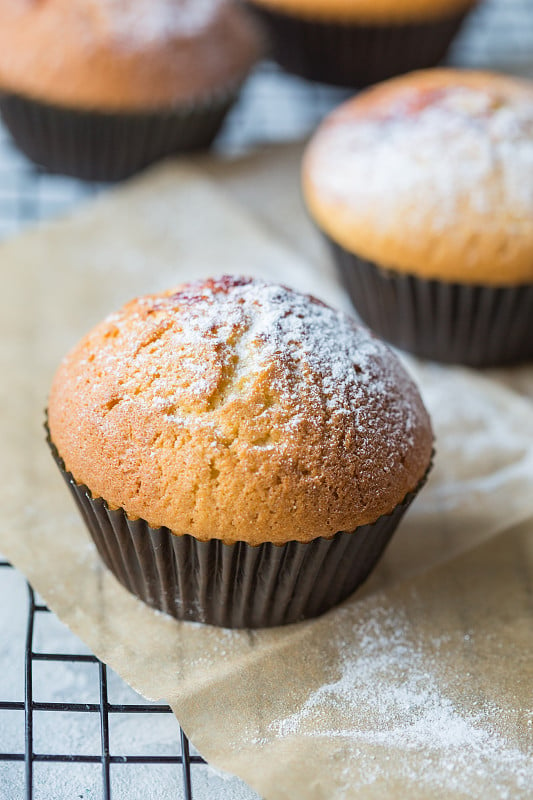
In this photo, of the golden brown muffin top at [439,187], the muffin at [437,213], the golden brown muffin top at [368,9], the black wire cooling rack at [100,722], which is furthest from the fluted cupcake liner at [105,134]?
the black wire cooling rack at [100,722]

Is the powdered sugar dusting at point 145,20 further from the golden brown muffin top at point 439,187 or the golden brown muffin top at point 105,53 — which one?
the golden brown muffin top at point 439,187

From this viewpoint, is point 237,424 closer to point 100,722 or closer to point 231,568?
point 231,568

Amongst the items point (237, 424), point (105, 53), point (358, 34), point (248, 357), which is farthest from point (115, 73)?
point (237, 424)

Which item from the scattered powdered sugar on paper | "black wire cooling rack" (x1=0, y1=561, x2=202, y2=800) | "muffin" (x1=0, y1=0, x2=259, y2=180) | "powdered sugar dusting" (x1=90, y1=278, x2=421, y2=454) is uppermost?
"powdered sugar dusting" (x1=90, y1=278, x2=421, y2=454)

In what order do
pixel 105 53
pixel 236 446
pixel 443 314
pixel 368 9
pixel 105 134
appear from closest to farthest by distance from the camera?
1. pixel 236 446
2. pixel 443 314
3. pixel 105 53
4. pixel 105 134
5. pixel 368 9

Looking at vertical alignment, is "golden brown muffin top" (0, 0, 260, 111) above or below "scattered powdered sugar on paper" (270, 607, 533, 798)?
above

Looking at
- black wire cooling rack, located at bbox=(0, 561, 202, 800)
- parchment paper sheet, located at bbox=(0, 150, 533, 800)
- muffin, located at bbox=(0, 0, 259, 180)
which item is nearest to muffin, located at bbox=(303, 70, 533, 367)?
parchment paper sheet, located at bbox=(0, 150, 533, 800)

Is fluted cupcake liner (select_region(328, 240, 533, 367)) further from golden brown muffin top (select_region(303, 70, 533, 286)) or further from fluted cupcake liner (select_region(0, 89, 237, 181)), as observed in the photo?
fluted cupcake liner (select_region(0, 89, 237, 181))

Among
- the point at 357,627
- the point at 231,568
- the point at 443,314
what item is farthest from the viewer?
the point at 443,314
